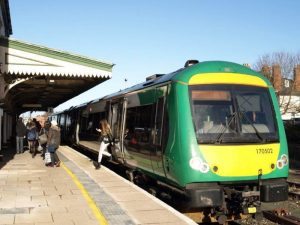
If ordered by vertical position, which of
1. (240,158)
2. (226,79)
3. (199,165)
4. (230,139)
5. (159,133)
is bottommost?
(199,165)

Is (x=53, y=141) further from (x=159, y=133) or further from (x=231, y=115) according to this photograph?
(x=231, y=115)

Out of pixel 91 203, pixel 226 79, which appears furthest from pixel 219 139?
pixel 91 203

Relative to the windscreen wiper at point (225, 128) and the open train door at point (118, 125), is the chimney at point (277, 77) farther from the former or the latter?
the windscreen wiper at point (225, 128)

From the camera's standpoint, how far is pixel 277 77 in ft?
156

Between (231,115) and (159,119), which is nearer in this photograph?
(231,115)

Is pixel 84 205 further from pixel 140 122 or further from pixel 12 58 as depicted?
pixel 12 58

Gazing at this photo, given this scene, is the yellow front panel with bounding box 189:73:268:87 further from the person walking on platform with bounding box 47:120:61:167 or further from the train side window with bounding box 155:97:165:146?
the person walking on platform with bounding box 47:120:61:167

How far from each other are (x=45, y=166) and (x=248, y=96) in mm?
8621

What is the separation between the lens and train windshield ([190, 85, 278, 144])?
806cm

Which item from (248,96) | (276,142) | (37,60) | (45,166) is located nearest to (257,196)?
(276,142)

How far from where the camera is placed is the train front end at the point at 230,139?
772cm

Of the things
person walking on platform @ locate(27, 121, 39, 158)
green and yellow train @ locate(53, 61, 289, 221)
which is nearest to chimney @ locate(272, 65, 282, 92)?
person walking on platform @ locate(27, 121, 39, 158)

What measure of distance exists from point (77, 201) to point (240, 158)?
3.13 meters

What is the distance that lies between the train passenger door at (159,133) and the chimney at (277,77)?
127ft
